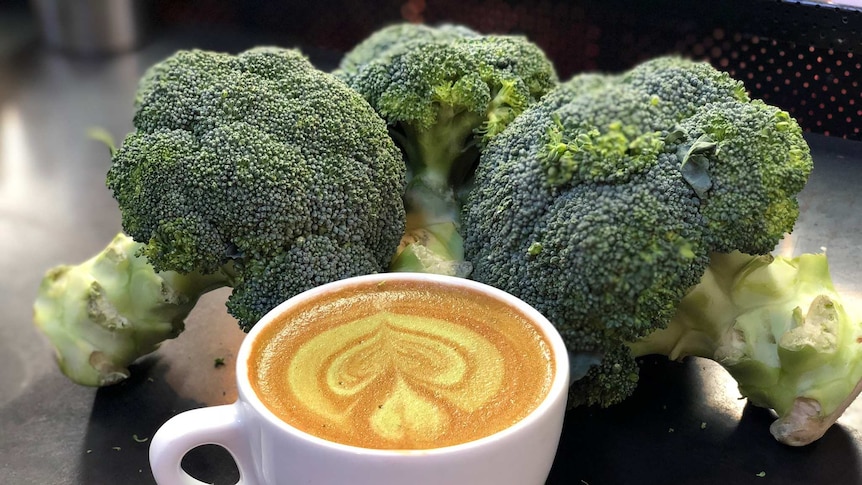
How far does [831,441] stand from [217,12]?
1.58m

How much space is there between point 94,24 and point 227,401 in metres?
1.58

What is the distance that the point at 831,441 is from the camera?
796mm

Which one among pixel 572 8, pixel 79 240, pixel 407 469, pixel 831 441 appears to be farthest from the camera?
pixel 572 8

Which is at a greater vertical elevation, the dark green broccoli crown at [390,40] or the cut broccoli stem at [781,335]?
the dark green broccoli crown at [390,40]

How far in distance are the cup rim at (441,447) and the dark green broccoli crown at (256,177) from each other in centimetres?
9

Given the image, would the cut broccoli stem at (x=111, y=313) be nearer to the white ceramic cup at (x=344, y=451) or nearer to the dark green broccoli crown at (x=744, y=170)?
the white ceramic cup at (x=344, y=451)

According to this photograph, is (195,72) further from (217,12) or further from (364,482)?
(217,12)

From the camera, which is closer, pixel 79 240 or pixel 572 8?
pixel 79 240

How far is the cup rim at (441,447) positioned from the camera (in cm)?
54

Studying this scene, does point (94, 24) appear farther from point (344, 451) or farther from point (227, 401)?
point (344, 451)

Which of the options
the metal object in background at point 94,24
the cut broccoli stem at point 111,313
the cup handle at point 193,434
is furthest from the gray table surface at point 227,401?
the metal object in background at point 94,24

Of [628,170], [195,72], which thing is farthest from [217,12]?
[628,170]

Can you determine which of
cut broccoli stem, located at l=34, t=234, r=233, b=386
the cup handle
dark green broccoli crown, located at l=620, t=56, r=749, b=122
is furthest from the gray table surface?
dark green broccoli crown, located at l=620, t=56, r=749, b=122

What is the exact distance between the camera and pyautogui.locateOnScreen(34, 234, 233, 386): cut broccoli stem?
0.87m
